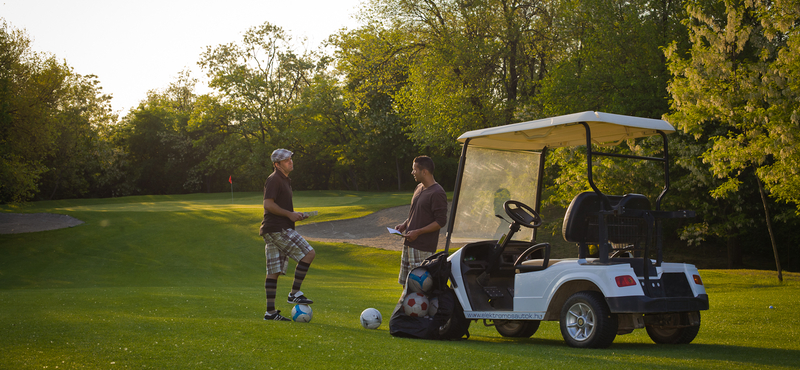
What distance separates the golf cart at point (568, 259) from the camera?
5402 mm

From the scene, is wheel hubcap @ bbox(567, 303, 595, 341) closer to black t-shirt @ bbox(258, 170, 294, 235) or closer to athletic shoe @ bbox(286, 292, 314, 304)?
athletic shoe @ bbox(286, 292, 314, 304)

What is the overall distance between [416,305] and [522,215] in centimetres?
155

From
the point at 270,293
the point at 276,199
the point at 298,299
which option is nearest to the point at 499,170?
the point at 276,199

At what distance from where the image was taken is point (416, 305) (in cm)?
627

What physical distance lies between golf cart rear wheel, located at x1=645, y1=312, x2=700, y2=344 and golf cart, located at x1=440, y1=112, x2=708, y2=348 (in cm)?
1

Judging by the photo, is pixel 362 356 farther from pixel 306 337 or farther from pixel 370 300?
pixel 370 300

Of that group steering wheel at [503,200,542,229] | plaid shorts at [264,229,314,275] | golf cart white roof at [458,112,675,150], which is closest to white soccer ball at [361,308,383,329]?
plaid shorts at [264,229,314,275]

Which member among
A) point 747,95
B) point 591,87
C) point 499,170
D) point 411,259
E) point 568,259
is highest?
point 591,87

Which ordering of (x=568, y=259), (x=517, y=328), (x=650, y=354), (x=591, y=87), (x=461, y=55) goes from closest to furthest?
(x=650, y=354) < (x=568, y=259) < (x=517, y=328) < (x=591, y=87) < (x=461, y=55)

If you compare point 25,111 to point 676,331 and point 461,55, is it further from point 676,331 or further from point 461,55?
point 676,331

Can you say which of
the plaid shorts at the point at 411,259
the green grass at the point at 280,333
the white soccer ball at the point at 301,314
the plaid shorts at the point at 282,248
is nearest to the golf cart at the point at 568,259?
the green grass at the point at 280,333

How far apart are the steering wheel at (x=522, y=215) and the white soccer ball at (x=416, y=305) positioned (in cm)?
128

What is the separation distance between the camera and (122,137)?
56.8 metres

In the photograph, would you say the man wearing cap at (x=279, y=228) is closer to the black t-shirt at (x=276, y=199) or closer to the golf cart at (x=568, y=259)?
the black t-shirt at (x=276, y=199)
